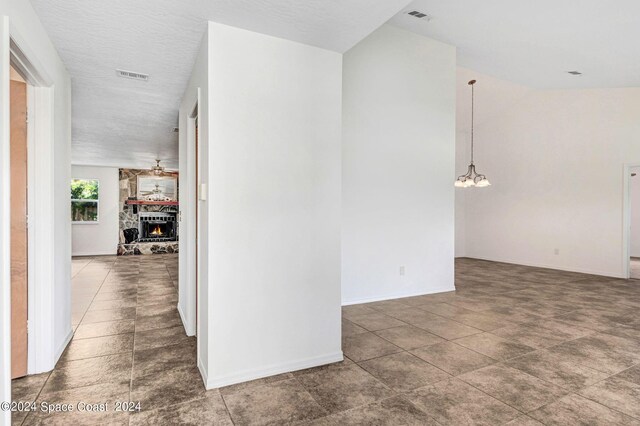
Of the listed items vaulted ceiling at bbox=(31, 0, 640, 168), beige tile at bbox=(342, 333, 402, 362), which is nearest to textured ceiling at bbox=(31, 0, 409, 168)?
vaulted ceiling at bbox=(31, 0, 640, 168)

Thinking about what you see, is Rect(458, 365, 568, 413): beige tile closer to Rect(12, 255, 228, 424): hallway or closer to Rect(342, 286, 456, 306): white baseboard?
Rect(12, 255, 228, 424): hallway

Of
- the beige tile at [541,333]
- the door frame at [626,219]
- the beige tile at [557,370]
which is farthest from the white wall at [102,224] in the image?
the door frame at [626,219]

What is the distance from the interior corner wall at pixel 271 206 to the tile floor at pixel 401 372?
276mm

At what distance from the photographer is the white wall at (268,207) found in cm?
238

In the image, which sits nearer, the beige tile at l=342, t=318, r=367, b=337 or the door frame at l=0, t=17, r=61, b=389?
the door frame at l=0, t=17, r=61, b=389

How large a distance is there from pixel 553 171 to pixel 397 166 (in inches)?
184

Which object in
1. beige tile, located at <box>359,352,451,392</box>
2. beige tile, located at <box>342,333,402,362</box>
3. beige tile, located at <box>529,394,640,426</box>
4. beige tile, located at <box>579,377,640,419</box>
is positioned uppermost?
beige tile, located at <box>359,352,451,392</box>

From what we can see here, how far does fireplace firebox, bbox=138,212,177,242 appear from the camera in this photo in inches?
411

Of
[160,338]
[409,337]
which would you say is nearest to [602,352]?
[409,337]

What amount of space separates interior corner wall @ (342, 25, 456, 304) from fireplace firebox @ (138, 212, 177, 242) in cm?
804

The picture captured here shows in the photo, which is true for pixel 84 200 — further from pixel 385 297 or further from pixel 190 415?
pixel 190 415

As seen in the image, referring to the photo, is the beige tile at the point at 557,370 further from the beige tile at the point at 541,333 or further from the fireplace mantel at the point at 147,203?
the fireplace mantel at the point at 147,203

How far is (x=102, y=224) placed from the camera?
9.91 m

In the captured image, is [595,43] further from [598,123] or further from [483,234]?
[483,234]
